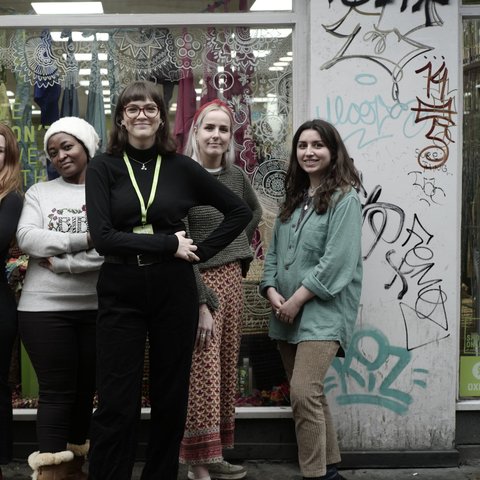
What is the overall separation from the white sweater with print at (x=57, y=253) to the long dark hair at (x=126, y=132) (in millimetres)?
498

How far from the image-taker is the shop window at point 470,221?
4.95 metres

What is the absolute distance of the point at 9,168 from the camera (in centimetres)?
405

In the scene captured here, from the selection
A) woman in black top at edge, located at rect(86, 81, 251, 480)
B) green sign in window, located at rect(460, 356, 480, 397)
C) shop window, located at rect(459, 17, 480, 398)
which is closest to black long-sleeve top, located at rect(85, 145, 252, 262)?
woman in black top at edge, located at rect(86, 81, 251, 480)

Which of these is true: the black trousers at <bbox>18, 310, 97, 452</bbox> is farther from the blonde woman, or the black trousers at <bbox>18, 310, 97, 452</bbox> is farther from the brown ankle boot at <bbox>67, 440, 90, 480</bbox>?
the blonde woman

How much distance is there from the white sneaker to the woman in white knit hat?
32.7 inches

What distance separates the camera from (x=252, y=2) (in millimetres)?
4945

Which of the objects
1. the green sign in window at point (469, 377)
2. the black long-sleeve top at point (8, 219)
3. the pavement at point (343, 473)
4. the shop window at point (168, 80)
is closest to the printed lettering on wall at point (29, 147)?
the shop window at point (168, 80)

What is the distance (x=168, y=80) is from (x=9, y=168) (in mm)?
1312

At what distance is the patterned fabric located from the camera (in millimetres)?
4215

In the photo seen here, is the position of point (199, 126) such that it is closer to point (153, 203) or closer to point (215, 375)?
point (153, 203)

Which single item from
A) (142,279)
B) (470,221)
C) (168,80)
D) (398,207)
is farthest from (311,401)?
(168,80)

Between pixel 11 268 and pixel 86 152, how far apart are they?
817mm

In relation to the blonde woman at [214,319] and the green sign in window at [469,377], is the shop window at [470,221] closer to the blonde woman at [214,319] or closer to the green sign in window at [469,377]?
the green sign in window at [469,377]

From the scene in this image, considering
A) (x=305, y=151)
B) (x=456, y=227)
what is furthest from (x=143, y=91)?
(x=456, y=227)
